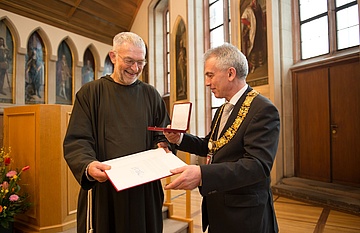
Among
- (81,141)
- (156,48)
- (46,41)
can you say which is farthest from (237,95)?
(156,48)

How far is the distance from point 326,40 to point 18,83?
25.6ft

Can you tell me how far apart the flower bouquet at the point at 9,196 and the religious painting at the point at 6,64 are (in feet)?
18.0

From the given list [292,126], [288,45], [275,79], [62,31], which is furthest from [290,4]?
[62,31]

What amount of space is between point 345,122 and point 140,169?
4927mm

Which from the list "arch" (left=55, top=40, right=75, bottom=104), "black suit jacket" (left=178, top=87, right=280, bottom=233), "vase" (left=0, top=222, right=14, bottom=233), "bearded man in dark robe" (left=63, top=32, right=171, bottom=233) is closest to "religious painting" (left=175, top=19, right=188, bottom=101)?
"arch" (left=55, top=40, right=75, bottom=104)

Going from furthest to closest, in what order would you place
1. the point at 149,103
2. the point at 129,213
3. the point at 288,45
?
A: the point at 288,45, the point at 149,103, the point at 129,213

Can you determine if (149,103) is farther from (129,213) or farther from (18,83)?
(18,83)

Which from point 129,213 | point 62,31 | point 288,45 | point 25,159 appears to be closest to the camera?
→ point 129,213

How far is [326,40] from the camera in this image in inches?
221

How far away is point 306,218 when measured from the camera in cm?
381

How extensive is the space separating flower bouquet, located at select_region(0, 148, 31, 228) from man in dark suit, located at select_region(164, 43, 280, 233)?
2.00 metres

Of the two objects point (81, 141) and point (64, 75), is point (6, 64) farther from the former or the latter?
point (81, 141)

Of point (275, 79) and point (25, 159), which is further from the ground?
point (275, 79)

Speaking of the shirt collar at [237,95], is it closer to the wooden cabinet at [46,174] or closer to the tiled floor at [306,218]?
the wooden cabinet at [46,174]
